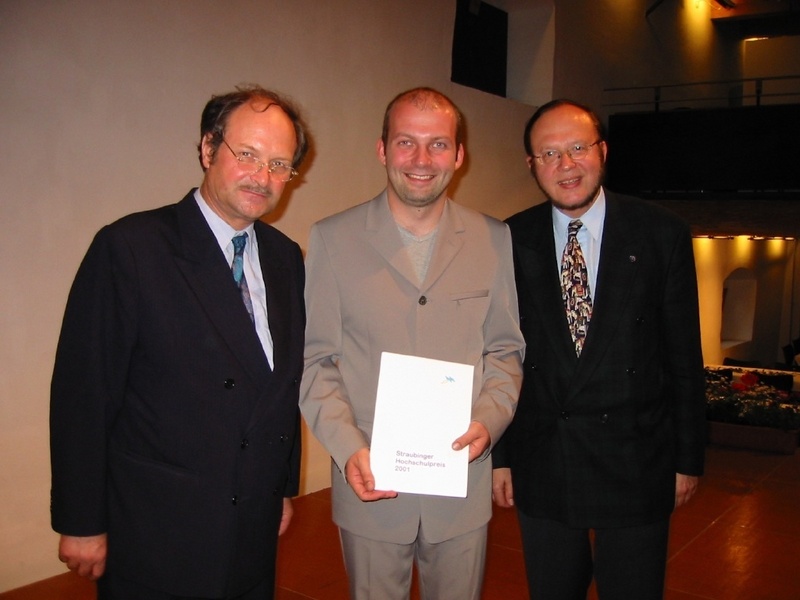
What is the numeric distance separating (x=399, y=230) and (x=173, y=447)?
2.75ft

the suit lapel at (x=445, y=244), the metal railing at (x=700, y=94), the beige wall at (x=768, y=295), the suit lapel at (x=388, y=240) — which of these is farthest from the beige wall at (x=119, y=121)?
the beige wall at (x=768, y=295)

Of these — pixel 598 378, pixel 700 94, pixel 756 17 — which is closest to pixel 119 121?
pixel 598 378

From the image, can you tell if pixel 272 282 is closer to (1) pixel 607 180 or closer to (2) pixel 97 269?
(2) pixel 97 269

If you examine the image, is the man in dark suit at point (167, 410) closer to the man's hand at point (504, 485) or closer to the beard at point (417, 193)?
→ the beard at point (417, 193)

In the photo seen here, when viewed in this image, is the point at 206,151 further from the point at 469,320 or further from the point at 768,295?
the point at 768,295

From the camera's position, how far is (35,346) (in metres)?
3.64

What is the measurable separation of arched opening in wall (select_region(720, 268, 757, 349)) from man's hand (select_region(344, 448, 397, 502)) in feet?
49.2

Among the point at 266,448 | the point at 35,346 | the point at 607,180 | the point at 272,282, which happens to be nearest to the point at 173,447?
the point at 266,448

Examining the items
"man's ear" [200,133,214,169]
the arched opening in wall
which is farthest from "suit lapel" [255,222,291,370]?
the arched opening in wall

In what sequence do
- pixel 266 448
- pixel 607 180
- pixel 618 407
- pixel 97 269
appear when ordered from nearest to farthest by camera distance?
pixel 97 269 → pixel 266 448 → pixel 618 407 → pixel 607 180

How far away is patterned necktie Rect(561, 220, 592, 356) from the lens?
2.25 m

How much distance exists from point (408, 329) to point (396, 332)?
→ 34 millimetres

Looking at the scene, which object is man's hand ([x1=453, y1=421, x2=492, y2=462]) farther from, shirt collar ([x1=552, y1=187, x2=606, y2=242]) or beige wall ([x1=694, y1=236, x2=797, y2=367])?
beige wall ([x1=694, y1=236, x2=797, y2=367])

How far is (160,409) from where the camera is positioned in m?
1.76
